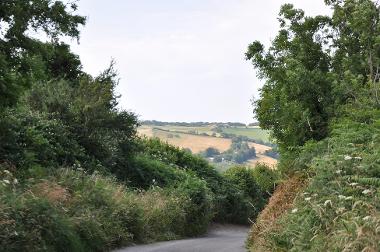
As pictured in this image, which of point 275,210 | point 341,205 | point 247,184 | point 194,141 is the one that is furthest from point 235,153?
point 341,205

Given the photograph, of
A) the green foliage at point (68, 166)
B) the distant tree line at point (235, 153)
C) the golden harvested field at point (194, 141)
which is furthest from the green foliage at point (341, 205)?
the golden harvested field at point (194, 141)

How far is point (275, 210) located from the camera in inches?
645

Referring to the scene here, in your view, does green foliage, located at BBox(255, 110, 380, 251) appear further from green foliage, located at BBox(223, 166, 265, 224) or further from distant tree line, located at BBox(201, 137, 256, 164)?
distant tree line, located at BBox(201, 137, 256, 164)

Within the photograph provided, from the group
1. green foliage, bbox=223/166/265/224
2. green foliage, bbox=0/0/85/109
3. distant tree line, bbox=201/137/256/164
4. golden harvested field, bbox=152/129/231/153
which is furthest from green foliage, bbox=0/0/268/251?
golden harvested field, bbox=152/129/231/153

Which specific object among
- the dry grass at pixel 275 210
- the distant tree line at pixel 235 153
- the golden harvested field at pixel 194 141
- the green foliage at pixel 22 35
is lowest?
the distant tree line at pixel 235 153

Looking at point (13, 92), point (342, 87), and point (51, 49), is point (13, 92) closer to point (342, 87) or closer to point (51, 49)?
point (51, 49)

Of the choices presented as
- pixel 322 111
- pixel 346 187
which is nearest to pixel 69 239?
pixel 346 187

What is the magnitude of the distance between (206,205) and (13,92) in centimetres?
1922

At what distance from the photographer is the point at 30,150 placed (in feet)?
72.4

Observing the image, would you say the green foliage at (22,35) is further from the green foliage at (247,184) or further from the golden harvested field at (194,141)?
the golden harvested field at (194,141)

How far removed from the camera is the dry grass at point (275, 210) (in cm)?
1476

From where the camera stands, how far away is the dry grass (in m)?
14.8

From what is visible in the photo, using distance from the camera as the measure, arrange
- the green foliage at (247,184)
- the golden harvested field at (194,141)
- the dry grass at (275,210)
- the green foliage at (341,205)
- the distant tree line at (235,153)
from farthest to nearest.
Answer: the golden harvested field at (194,141) → the distant tree line at (235,153) → the green foliage at (247,184) → the dry grass at (275,210) → the green foliage at (341,205)

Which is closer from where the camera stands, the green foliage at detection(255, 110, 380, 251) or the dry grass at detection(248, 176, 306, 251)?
the green foliage at detection(255, 110, 380, 251)
